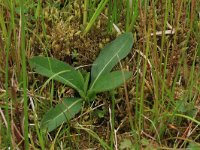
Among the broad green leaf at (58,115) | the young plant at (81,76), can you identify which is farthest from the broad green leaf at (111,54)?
the broad green leaf at (58,115)

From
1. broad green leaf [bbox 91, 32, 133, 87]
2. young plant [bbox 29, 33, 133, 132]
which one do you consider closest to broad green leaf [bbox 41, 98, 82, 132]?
young plant [bbox 29, 33, 133, 132]

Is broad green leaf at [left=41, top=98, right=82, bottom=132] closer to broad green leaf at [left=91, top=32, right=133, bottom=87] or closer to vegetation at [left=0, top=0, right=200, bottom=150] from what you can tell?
vegetation at [left=0, top=0, right=200, bottom=150]

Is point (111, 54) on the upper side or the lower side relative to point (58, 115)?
upper

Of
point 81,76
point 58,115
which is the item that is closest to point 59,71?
point 81,76

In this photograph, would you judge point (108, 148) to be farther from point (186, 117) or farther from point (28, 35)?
point (28, 35)

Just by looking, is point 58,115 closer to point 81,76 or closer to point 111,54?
point 81,76

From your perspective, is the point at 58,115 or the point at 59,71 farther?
the point at 59,71
